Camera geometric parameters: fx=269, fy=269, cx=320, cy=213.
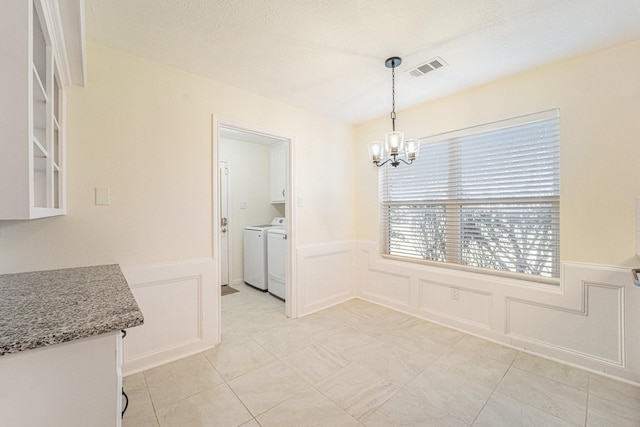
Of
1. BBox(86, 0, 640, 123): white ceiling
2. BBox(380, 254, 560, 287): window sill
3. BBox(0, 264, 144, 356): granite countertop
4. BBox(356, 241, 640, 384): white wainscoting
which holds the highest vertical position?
BBox(86, 0, 640, 123): white ceiling

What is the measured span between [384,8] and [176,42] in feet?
4.68

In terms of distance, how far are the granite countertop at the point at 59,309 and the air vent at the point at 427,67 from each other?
2.46m

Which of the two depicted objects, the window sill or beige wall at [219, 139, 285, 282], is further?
beige wall at [219, 139, 285, 282]

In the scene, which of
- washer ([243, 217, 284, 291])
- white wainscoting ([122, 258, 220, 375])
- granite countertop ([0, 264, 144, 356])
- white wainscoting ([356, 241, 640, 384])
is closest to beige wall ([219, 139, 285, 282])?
washer ([243, 217, 284, 291])

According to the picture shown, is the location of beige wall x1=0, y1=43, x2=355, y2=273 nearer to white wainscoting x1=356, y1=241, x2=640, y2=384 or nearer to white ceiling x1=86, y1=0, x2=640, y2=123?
white ceiling x1=86, y1=0, x2=640, y2=123

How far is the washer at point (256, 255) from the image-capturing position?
4004 millimetres

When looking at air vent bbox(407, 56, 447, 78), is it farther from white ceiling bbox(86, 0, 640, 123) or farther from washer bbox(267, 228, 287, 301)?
washer bbox(267, 228, 287, 301)

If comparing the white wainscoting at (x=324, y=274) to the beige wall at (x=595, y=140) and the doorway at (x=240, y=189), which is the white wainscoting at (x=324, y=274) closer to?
the doorway at (x=240, y=189)

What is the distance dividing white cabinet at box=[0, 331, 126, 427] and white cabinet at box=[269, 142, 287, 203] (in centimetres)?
345

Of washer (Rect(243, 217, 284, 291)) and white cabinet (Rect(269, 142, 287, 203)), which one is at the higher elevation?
white cabinet (Rect(269, 142, 287, 203))

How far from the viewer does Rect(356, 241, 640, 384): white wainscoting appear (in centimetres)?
189

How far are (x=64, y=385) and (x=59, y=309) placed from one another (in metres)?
0.27

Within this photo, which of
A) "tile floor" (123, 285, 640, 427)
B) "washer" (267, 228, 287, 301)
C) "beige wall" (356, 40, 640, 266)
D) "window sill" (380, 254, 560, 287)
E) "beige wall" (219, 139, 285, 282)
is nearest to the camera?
"tile floor" (123, 285, 640, 427)

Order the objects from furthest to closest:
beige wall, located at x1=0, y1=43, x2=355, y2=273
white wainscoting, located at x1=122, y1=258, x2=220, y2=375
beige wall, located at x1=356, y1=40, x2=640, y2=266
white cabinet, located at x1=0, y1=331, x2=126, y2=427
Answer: white wainscoting, located at x1=122, y1=258, x2=220, y2=375 < beige wall, located at x1=356, y1=40, x2=640, y2=266 < beige wall, located at x1=0, y1=43, x2=355, y2=273 < white cabinet, located at x1=0, y1=331, x2=126, y2=427
